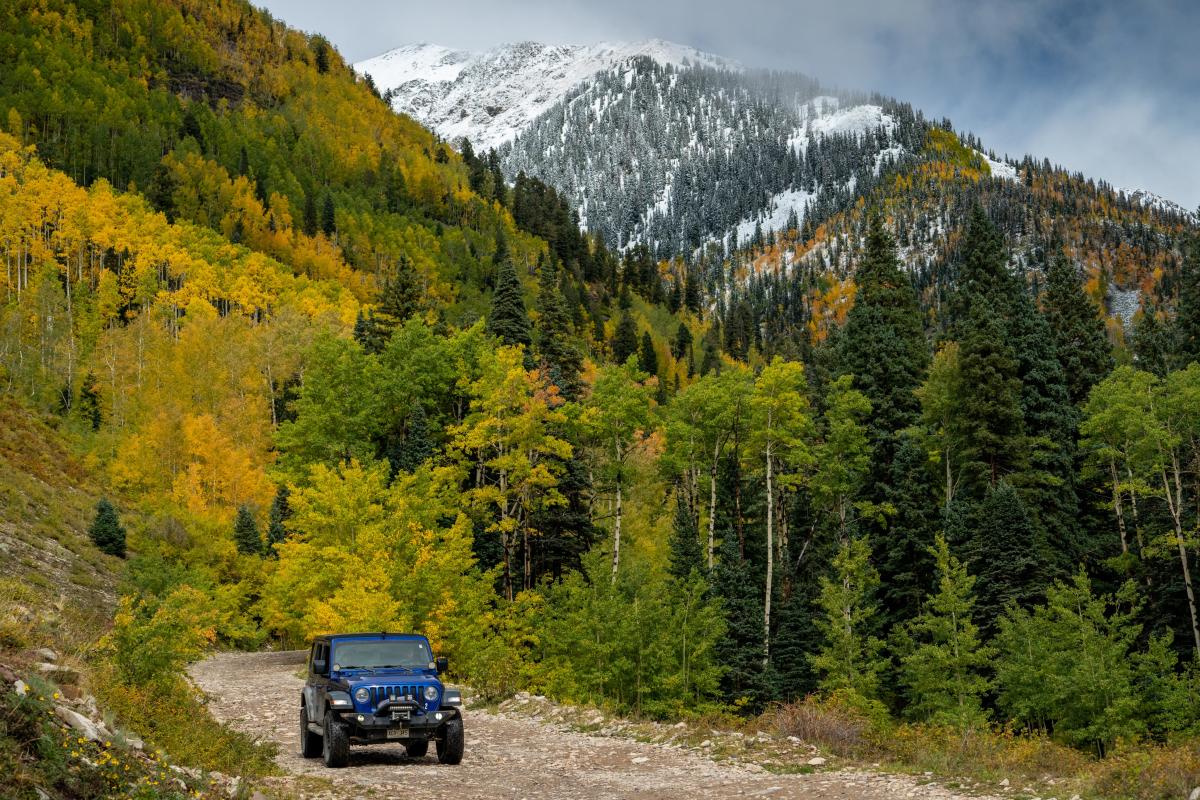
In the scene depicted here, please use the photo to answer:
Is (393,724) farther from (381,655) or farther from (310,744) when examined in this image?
(310,744)

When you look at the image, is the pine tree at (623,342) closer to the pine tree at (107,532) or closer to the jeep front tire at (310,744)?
the pine tree at (107,532)

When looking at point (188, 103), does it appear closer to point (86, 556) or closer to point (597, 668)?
point (86, 556)

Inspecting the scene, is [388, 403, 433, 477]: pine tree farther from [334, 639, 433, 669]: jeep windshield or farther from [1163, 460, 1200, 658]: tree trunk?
[1163, 460, 1200, 658]: tree trunk

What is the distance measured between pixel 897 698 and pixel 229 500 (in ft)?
146

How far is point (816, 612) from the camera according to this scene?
4762cm

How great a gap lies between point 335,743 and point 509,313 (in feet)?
170

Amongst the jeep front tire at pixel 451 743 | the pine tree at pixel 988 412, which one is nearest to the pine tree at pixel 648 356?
the pine tree at pixel 988 412

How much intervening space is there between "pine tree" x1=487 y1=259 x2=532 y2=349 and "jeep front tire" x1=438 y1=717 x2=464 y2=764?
48.5 metres

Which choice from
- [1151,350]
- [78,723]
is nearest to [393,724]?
[78,723]

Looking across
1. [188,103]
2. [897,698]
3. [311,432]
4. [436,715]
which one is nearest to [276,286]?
[311,432]

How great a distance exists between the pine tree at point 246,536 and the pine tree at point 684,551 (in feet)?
86.1

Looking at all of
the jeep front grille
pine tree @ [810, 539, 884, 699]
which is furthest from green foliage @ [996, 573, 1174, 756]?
the jeep front grille

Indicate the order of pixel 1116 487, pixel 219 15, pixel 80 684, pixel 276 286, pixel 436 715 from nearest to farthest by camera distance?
pixel 80 684, pixel 436 715, pixel 1116 487, pixel 276 286, pixel 219 15

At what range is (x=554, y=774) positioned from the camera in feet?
49.0
